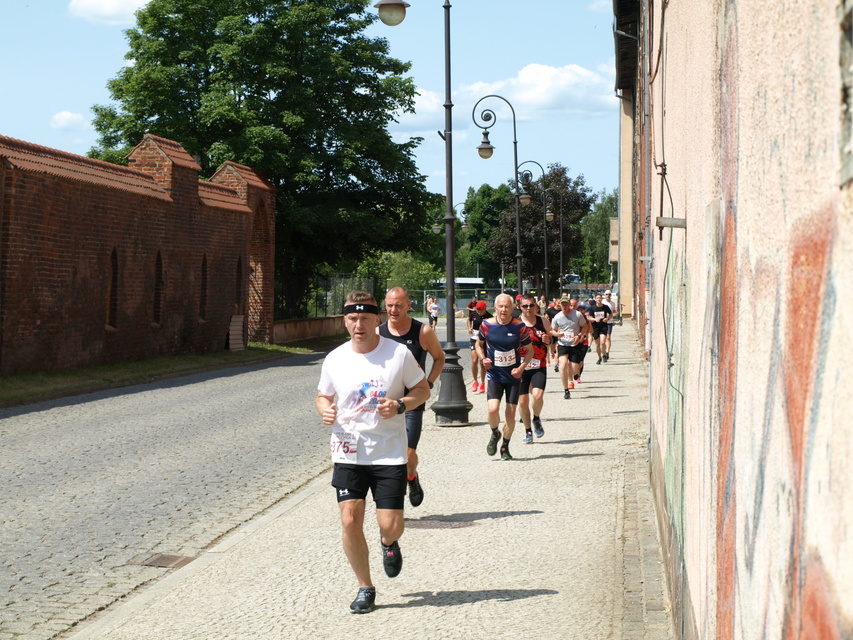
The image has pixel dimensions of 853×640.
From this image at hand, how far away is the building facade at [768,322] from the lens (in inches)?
56.8

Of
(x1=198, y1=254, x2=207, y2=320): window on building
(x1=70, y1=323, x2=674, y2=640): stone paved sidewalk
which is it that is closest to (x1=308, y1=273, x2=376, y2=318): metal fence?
(x1=198, y1=254, x2=207, y2=320): window on building

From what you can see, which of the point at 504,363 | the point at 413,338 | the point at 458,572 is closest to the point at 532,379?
the point at 504,363

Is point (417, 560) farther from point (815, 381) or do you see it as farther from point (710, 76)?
point (815, 381)

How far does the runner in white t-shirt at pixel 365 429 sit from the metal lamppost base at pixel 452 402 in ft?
29.4

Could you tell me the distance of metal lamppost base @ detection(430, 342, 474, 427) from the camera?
50.5 feet

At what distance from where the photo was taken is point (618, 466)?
11.1m

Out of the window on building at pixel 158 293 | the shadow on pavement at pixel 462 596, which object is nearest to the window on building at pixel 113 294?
the window on building at pixel 158 293

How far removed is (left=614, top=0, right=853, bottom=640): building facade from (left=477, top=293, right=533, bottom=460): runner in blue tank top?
6.89m

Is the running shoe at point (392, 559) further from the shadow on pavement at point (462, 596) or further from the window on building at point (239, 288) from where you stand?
the window on building at point (239, 288)

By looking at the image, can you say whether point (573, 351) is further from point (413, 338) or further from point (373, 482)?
point (373, 482)

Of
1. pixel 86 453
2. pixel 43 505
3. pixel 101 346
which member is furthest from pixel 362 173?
pixel 43 505

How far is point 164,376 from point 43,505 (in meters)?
16.6

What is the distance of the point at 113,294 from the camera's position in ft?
90.5

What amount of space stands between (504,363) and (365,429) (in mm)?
5615
